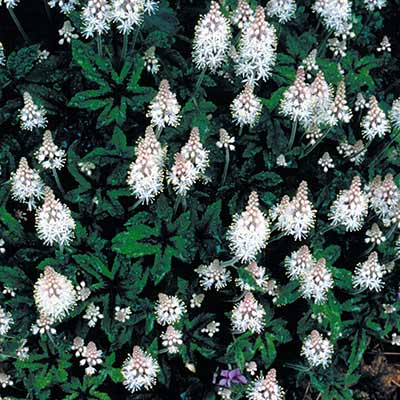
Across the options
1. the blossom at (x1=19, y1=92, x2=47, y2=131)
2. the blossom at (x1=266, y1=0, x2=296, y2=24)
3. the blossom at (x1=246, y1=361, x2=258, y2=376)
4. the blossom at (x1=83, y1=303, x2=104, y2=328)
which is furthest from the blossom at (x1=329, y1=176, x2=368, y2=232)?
the blossom at (x1=19, y1=92, x2=47, y2=131)

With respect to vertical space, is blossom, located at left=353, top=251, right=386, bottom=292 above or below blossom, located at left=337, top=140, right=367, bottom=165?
below

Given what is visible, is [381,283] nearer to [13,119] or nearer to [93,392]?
[93,392]

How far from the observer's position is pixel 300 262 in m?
2.83

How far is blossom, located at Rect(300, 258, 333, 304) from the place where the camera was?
9.13ft

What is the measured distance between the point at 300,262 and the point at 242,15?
130cm

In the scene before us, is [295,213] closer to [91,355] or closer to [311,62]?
[311,62]

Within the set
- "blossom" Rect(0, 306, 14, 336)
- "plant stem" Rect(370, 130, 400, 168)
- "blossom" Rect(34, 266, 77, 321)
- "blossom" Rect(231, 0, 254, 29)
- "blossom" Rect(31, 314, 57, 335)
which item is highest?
"blossom" Rect(231, 0, 254, 29)

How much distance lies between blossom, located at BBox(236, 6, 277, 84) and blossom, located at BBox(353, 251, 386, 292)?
1048 millimetres

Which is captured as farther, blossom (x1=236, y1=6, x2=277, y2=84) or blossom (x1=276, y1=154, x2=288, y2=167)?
blossom (x1=276, y1=154, x2=288, y2=167)

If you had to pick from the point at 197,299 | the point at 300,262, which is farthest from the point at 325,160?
the point at 197,299

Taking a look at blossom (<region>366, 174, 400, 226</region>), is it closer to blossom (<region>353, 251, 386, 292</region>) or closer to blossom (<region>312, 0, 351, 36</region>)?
blossom (<region>353, 251, 386, 292</region>)

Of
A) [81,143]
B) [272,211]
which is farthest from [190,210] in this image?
[81,143]

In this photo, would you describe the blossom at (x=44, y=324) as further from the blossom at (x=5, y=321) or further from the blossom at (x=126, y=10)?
the blossom at (x=126, y=10)

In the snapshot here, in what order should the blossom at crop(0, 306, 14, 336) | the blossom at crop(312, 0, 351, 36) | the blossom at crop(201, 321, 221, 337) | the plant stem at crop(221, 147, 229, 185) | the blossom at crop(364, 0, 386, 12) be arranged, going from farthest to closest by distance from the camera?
the blossom at crop(364, 0, 386, 12) → the blossom at crop(312, 0, 351, 36) → the plant stem at crop(221, 147, 229, 185) → the blossom at crop(201, 321, 221, 337) → the blossom at crop(0, 306, 14, 336)
